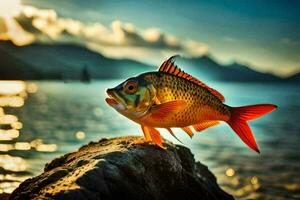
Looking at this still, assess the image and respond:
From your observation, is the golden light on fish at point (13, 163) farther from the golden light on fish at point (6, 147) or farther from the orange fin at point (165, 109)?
the orange fin at point (165, 109)

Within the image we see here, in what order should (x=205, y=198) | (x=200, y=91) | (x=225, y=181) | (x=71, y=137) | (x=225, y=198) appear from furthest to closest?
1. (x=71, y=137)
2. (x=225, y=181)
3. (x=225, y=198)
4. (x=205, y=198)
5. (x=200, y=91)

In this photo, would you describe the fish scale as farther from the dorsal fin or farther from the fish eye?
the fish eye

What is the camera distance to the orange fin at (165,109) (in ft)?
16.9

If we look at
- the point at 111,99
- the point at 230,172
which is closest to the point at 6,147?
the point at 230,172

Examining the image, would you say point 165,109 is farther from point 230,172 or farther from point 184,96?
point 230,172

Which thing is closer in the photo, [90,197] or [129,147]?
[90,197]

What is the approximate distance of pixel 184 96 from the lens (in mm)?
5418

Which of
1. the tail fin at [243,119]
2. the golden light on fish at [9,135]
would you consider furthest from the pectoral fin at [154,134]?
the golden light on fish at [9,135]

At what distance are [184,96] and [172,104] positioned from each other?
0.33 meters

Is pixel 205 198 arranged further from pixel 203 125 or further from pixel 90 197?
pixel 90 197

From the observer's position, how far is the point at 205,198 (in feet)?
24.4

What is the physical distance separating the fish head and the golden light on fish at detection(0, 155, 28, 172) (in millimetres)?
13481

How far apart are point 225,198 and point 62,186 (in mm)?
4418

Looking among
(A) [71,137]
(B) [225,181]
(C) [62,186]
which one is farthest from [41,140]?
(C) [62,186]
